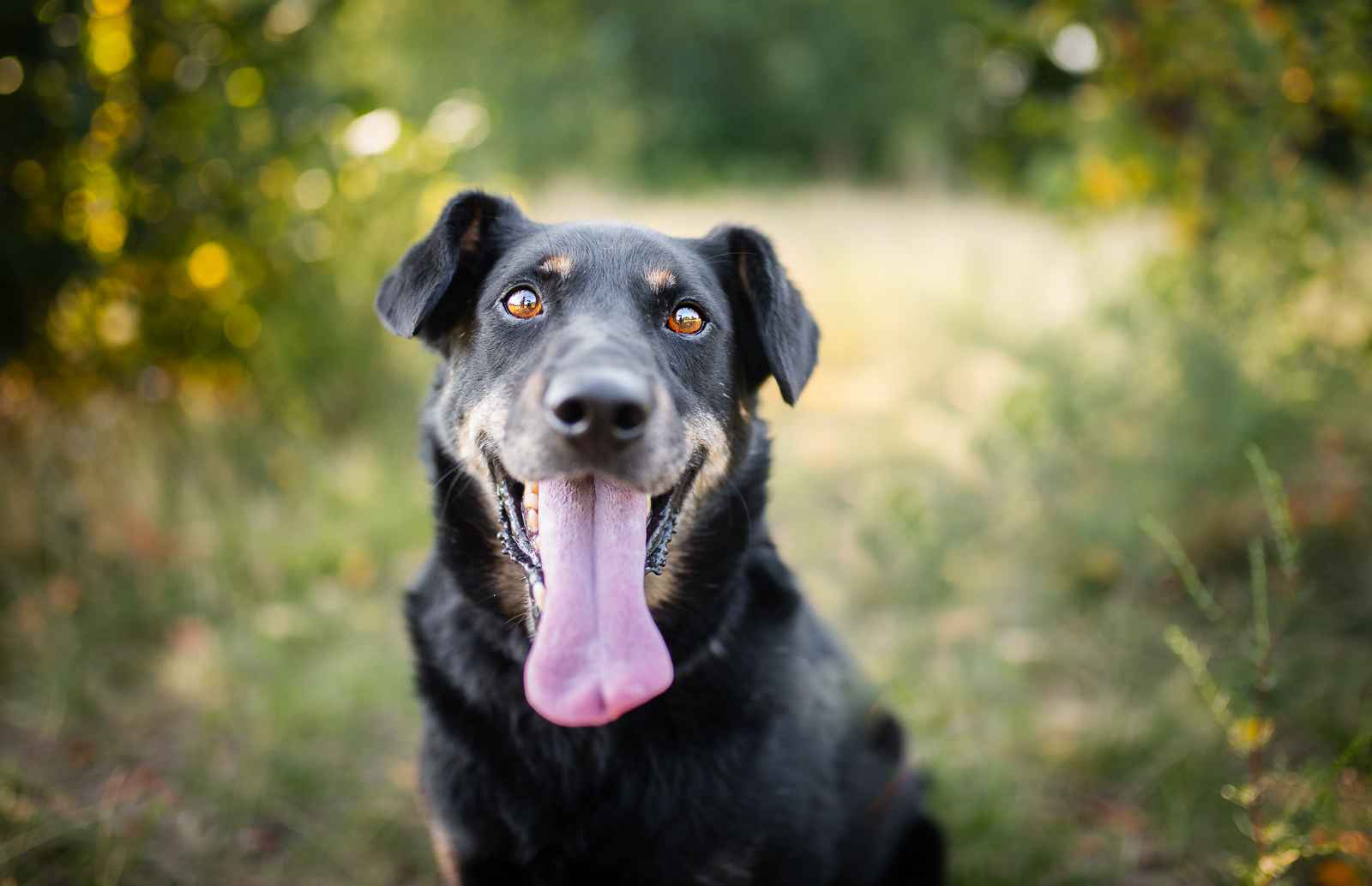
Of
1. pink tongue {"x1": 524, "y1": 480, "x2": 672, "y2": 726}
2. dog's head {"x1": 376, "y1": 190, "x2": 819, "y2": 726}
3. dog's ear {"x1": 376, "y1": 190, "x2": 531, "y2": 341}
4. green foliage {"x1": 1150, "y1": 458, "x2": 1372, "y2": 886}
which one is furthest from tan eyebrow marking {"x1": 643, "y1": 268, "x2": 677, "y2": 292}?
green foliage {"x1": 1150, "y1": 458, "x2": 1372, "y2": 886}

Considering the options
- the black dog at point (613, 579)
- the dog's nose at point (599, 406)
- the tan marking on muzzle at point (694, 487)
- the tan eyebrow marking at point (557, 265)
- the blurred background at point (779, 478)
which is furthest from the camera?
the blurred background at point (779, 478)

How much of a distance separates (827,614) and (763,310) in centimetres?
251

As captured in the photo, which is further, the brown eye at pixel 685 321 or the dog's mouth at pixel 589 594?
the brown eye at pixel 685 321

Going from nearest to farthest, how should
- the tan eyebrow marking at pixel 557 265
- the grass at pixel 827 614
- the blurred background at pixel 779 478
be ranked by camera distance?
1. the tan eyebrow marking at pixel 557 265
2. the grass at pixel 827 614
3. the blurred background at pixel 779 478

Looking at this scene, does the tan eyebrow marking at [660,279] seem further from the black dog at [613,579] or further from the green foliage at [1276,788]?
the green foliage at [1276,788]

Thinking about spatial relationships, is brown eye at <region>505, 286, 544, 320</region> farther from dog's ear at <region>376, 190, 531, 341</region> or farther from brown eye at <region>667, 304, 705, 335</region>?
brown eye at <region>667, 304, 705, 335</region>

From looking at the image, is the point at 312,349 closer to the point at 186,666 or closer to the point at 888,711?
the point at 186,666

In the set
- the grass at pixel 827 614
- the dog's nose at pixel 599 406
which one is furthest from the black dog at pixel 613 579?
the grass at pixel 827 614

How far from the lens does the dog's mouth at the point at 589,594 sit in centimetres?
206

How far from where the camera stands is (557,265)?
2.43m

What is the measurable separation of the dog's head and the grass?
1.25 m

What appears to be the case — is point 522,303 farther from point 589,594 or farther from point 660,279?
point 589,594

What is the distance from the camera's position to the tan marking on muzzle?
7.63 feet

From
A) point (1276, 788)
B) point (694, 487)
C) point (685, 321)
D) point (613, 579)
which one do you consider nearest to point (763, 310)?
point (685, 321)
